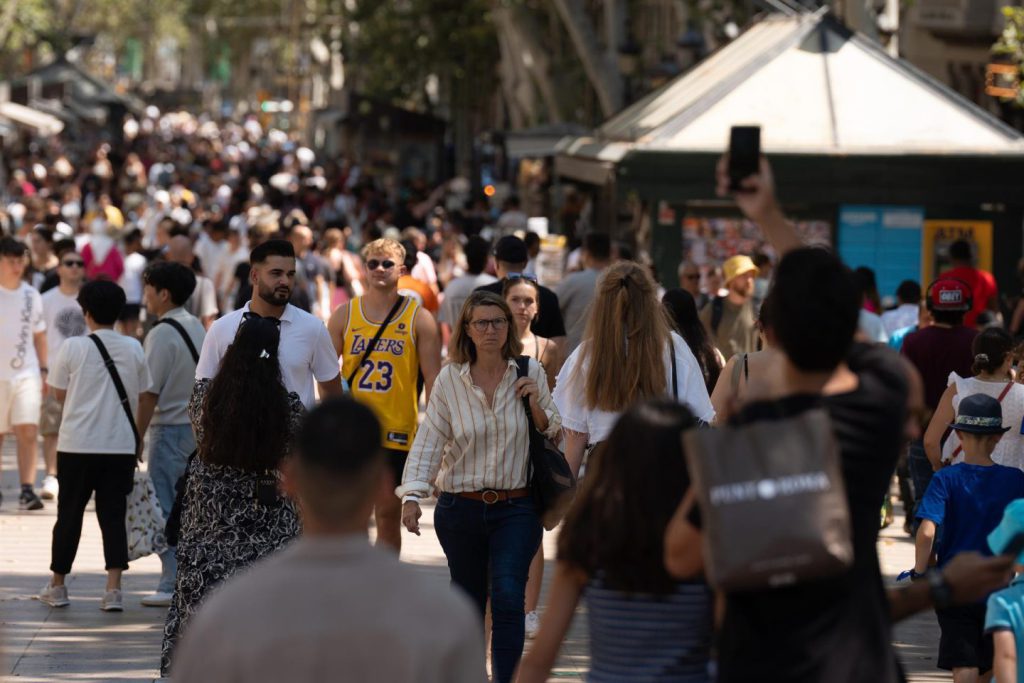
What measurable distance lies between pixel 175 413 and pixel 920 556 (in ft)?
13.7

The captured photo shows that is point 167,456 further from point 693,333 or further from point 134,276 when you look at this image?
point 134,276

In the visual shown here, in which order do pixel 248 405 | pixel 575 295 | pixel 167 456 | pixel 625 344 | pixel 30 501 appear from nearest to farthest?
1. pixel 248 405
2. pixel 625 344
3. pixel 167 456
4. pixel 575 295
5. pixel 30 501

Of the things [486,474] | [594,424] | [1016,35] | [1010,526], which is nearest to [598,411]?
[594,424]

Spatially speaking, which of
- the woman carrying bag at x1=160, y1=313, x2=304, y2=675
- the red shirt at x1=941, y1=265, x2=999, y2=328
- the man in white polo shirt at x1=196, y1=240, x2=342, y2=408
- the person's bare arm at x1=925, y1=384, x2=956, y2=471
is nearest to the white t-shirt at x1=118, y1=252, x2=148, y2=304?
the red shirt at x1=941, y1=265, x2=999, y2=328

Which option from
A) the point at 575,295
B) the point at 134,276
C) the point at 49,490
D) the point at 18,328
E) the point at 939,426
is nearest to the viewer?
the point at 939,426

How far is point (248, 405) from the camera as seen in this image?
6512 mm

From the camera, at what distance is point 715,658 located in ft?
12.6

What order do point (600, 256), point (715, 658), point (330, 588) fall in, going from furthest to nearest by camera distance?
point (600, 256) < point (715, 658) < point (330, 588)

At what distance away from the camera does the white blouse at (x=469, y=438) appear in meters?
7.09

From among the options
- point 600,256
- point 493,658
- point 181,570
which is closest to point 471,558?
point 493,658

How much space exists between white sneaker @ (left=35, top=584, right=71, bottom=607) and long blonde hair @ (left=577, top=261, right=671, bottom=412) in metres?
3.67

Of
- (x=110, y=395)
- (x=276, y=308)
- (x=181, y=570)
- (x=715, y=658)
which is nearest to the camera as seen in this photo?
(x=715, y=658)

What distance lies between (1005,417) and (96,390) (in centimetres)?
430

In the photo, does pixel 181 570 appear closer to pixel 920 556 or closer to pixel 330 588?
pixel 920 556
